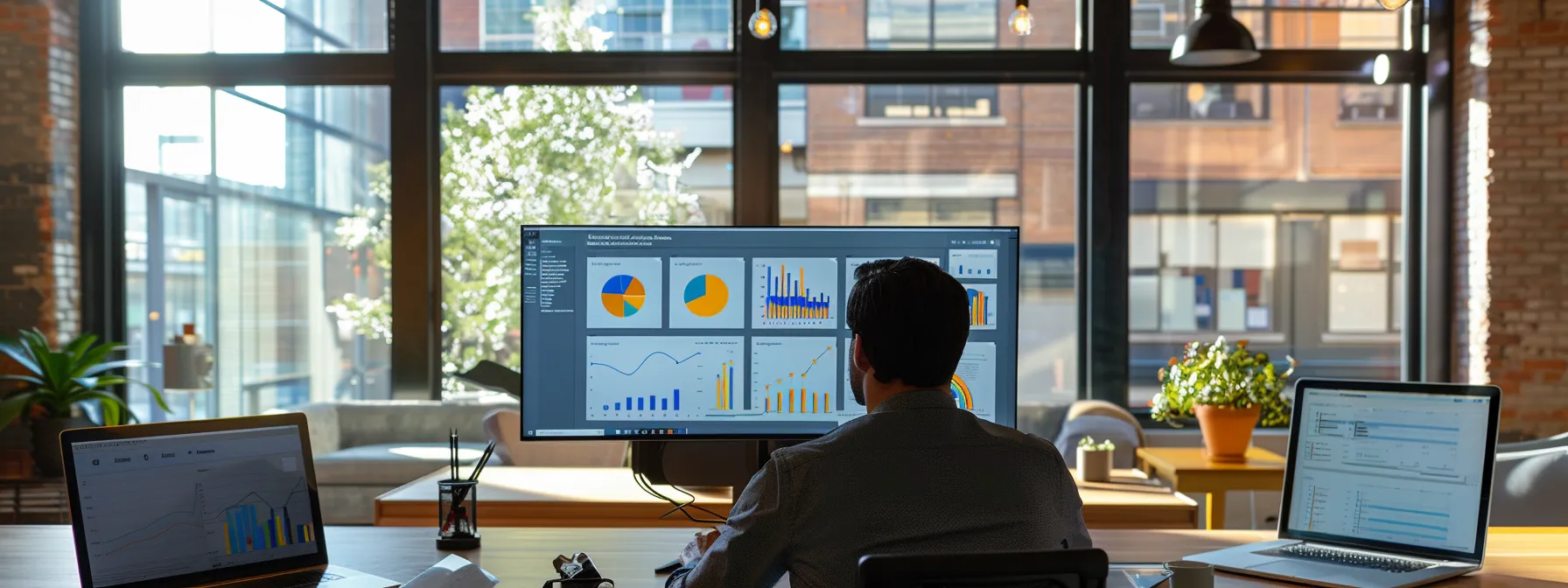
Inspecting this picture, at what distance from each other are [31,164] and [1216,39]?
17.5ft

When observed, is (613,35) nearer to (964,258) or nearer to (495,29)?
(495,29)

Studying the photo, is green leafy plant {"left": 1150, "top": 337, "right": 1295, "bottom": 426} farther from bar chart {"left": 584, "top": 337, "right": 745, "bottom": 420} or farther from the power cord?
bar chart {"left": 584, "top": 337, "right": 745, "bottom": 420}

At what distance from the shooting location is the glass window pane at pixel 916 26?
5660 mm

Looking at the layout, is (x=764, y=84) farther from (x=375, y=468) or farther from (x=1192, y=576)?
(x=1192, y=576)

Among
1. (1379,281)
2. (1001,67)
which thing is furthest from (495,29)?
(1379,281)

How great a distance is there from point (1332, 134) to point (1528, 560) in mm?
4345

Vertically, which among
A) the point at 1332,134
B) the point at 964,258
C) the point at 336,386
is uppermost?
the point at 1332,134

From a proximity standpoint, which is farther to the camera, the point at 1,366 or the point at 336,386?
the point at 336,386

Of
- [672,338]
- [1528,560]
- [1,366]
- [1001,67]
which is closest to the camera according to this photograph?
[1528,560]

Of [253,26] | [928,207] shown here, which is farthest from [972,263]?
[253,26]

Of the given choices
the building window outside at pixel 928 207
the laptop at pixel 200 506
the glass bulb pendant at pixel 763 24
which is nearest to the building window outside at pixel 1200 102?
the building window outside at pixel 928 207

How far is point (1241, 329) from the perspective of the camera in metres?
5.71

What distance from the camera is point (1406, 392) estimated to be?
6.09 feet

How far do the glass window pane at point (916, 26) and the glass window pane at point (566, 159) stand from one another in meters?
0.57
